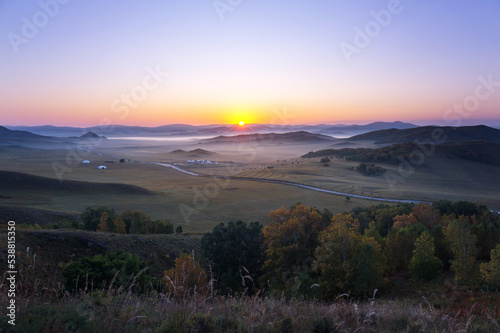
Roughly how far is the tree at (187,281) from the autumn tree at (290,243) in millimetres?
8151

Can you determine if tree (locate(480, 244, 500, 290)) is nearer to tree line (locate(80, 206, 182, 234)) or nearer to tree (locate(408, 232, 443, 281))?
tree (locate(408, 232, 443, 281))

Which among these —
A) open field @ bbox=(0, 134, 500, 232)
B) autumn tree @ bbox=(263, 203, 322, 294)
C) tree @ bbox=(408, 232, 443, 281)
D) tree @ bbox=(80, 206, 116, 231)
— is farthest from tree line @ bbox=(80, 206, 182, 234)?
tree @ bbox=(408, 232, 443, 281)

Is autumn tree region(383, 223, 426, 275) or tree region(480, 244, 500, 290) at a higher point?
tree region(480, 244, 500, 290)

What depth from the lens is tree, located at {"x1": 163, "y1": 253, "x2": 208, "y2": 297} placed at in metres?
5.23

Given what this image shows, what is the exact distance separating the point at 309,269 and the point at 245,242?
192 inches

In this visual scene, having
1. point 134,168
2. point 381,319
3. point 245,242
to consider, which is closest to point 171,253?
point 245,242

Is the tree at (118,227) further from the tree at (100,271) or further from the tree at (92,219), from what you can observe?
the tree at (100,271)

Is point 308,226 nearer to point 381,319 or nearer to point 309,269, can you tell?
point 309,269

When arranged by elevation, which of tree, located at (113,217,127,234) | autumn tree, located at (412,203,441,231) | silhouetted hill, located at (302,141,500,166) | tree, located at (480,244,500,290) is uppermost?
silhouetted hill, located at (302,141,500,166)

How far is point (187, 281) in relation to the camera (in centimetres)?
968

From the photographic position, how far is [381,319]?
5160 mm

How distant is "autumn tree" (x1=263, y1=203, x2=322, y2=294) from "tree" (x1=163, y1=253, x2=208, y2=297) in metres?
8.15

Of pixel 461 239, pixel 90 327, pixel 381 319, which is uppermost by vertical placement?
pixel 90 327

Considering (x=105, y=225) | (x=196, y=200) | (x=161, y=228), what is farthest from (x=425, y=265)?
(x=196, y=200)
